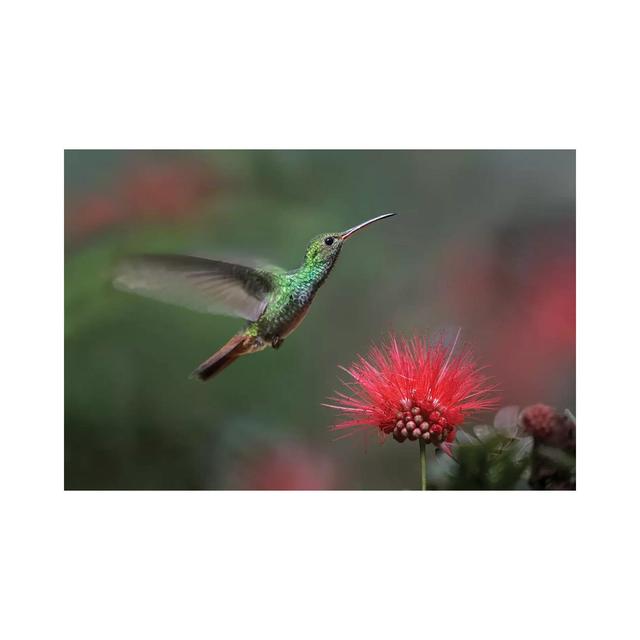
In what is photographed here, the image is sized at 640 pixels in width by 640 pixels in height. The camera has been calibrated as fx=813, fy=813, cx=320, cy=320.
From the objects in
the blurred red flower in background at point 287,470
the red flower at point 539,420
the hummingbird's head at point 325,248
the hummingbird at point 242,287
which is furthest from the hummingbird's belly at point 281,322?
the red flower at point 539,420

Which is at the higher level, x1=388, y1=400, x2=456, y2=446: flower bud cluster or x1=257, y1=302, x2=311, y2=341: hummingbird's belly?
x1=257, y1=302, x2=311, y2=341: hummingbird's belly

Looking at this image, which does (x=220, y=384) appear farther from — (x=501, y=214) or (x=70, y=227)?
(x=501, y=214)

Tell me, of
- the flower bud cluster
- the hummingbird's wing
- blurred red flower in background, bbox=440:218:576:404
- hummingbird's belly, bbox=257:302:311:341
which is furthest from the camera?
blurred red flower in background, bbox=440:218:576:404

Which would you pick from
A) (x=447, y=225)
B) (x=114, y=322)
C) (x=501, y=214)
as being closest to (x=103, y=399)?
(x=114, y=322)

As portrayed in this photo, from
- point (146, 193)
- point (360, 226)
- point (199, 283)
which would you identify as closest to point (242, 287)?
point (199, 283)

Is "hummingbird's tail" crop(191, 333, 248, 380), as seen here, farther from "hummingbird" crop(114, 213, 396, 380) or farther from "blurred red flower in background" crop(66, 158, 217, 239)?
"blurred red flower in background" crop(66, 158, 217, 239)

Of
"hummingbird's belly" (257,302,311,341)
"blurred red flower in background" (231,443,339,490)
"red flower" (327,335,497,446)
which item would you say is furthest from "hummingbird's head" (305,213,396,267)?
"blurred red flower in background" (231,443,339,490)

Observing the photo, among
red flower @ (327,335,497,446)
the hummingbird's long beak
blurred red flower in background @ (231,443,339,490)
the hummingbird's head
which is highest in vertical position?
the hummingbird's long beak
